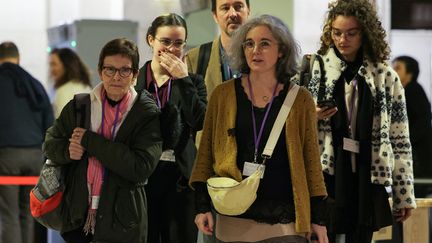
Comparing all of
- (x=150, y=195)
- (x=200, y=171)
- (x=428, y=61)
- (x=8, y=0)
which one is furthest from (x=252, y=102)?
(x=8, y=0)

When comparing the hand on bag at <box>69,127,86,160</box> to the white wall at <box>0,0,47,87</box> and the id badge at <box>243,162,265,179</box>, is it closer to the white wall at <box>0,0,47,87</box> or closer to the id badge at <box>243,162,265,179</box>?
the id badge at <box>243,162,265,179</box>

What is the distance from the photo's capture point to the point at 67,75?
7.50 meters

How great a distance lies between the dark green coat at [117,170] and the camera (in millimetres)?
4051

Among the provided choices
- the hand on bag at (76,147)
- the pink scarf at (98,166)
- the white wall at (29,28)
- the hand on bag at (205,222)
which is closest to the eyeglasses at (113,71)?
the pink scarf at (98,166)

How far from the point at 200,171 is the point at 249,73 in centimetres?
48

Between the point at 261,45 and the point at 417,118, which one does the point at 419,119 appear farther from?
the point at 261,45

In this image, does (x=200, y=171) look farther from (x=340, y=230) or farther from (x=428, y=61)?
(x=428, y=61)

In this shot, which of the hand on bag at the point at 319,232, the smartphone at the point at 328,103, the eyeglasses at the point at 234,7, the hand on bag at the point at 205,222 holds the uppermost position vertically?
the eyeglasses at the point at 234,7

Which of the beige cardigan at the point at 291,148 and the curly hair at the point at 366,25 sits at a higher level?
the curly hair at the point at 366,25

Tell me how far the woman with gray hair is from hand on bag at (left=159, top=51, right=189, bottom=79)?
563 mm

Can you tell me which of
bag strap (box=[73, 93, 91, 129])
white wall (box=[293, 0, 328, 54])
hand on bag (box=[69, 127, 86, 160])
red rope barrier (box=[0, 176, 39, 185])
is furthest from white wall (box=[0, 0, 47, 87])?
hand on bag (box=[69, 127, 86, 160])

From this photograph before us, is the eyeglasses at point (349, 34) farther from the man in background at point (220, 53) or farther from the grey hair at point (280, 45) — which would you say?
the grey hair at point (280, 45)

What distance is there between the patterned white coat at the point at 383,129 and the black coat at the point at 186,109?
1.96 feet

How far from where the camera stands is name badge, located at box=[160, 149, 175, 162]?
450 centimetres
